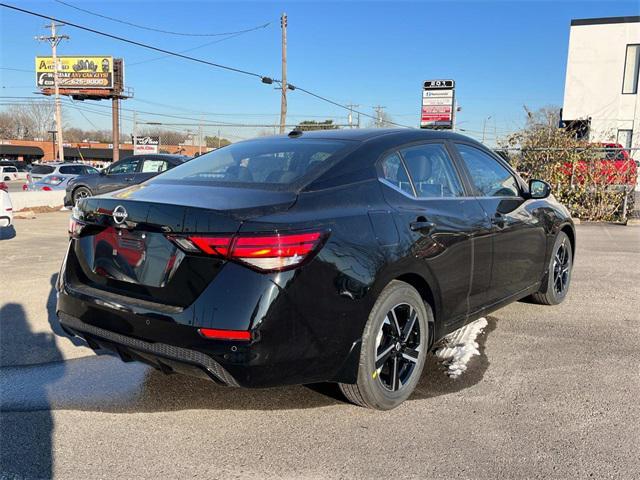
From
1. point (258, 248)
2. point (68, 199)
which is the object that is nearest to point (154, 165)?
point (68, 199)

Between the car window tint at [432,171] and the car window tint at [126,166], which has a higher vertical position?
the car window tint at [432,171]

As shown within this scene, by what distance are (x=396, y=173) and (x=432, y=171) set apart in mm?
426

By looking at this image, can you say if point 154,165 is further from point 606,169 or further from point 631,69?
point 631,69

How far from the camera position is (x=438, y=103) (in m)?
15.4

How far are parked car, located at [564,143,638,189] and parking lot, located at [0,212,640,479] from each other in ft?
28.7

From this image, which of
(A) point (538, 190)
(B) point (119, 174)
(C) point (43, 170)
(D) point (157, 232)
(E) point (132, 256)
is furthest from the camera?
(C) point (43, 170)

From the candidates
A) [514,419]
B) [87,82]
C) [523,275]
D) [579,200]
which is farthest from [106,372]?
[87,82]

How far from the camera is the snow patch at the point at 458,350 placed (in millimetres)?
3799

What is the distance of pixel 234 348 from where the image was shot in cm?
245

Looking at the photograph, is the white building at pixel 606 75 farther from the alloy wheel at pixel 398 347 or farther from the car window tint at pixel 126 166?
the alloy wheel at pixel 398 347

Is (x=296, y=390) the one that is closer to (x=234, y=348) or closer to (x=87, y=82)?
(x=234, y=348)

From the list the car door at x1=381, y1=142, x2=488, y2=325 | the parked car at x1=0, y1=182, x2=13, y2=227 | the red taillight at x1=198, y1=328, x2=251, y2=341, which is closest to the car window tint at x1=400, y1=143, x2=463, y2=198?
the car door at x1=381, y1=142, x2=488, y2=325

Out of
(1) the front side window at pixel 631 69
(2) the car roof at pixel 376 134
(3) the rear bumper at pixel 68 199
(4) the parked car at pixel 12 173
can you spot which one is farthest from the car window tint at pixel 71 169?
(1) the front side window at pixel 631 69

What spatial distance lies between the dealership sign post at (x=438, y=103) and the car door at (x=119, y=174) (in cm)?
843
